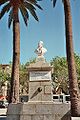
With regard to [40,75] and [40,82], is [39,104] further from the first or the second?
[40,75]

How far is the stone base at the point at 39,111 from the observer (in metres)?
11.4

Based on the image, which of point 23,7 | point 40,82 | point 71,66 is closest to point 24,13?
point 23,7

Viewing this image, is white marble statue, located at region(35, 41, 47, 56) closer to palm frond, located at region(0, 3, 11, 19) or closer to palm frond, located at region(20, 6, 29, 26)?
palm frond, located at region(0, 3, 11, 19)

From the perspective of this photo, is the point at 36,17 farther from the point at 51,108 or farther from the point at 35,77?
the point at 51,108

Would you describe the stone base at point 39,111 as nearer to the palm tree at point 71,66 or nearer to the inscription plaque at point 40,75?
the palm tree at point 71,66

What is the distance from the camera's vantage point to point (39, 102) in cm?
1205

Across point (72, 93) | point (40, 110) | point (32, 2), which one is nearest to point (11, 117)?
point (40, 110)

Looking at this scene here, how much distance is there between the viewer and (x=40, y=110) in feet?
37.9

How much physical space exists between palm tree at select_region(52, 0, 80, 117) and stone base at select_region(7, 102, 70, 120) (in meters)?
0.47

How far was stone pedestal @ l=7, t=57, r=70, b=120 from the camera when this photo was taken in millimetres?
11398

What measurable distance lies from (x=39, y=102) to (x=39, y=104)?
1.28 ft

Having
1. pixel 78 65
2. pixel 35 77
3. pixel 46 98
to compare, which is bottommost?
pixel 46 98

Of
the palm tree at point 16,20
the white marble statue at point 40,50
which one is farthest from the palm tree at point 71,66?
the palm tree at point 16,20

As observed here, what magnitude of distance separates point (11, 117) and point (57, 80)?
40.2 meters
